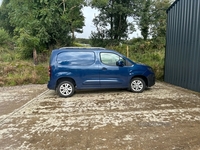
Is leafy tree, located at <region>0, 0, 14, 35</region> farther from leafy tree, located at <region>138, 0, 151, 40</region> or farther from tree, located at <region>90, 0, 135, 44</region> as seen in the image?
leafy tree, located at <region>138, 0, 151, 40</region>

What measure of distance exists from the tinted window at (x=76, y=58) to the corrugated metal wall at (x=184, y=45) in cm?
427

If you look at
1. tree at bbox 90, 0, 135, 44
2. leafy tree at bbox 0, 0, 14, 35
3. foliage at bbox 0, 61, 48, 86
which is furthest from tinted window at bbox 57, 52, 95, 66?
leafy tree at bbox 0, 0, 14, 35

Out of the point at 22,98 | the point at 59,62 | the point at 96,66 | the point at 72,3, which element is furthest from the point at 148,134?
the point at 72,3

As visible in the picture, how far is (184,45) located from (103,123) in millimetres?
5864

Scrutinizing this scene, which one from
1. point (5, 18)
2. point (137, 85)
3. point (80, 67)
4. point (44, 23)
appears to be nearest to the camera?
point (80, 67)

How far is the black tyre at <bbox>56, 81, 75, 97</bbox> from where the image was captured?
21.0ft

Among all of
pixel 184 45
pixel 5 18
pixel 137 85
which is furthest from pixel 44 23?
pixel 5 18

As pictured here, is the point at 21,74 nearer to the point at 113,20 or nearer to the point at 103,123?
the point at 103,123

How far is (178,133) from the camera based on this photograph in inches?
135

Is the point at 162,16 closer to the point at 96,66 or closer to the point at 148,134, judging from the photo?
the point at 96,66

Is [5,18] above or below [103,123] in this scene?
above

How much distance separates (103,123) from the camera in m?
3.95

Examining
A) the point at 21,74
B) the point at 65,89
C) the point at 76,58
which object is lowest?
the point at 65,89

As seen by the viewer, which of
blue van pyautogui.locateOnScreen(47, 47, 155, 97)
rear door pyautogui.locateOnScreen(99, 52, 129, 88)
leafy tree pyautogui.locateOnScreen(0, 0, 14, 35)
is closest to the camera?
blue van pyautogui.locateOnScreen(47, 47, 155, 97)
